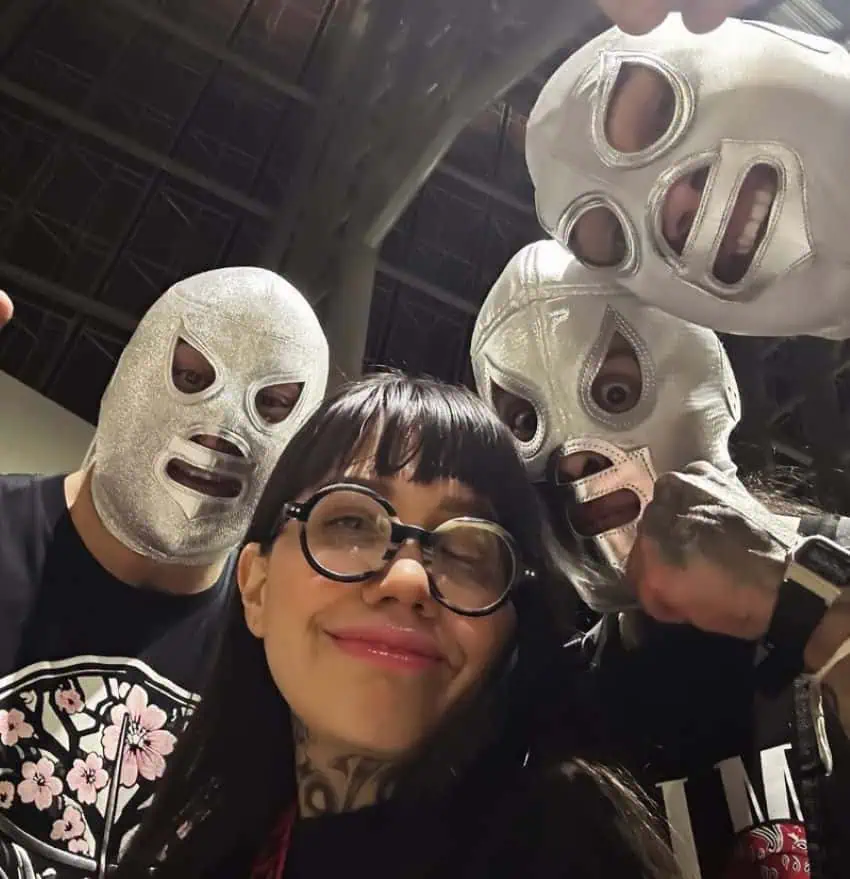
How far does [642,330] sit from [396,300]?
244cm

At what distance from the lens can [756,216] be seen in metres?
0.80

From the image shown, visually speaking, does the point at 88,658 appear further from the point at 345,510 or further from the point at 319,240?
the point at 319,240

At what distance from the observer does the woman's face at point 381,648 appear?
702mm

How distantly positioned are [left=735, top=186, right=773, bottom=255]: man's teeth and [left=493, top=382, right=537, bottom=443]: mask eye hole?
0.26m

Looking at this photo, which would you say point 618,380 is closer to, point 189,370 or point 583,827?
point 583,827

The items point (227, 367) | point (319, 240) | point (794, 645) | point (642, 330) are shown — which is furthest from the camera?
point (319, 240)

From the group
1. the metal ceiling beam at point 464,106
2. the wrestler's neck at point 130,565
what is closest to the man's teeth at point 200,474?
the wrestler's neck at point 130,565

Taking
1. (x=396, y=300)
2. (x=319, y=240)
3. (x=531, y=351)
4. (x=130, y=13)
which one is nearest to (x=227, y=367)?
(x=531, y=351)

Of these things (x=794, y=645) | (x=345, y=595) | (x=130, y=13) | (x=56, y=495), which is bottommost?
(x=56, y=495)

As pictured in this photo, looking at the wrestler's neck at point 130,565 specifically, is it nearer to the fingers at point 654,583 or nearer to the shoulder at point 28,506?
the shoulder at point 28,506

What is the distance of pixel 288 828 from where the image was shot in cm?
77

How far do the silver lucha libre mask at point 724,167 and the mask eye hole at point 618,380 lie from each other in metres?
0.08

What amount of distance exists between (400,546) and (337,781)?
18 centimetres

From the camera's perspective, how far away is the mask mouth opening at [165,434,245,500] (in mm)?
1189
